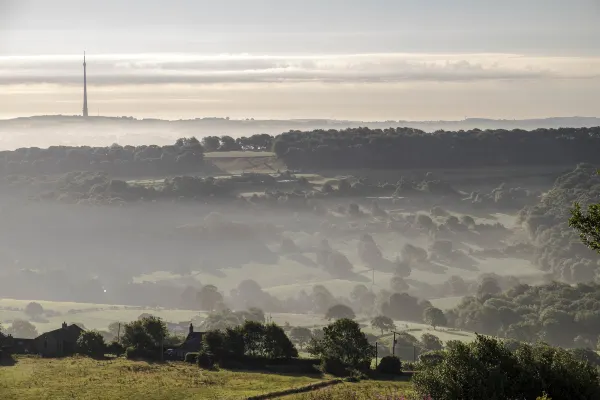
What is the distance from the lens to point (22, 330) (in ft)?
548

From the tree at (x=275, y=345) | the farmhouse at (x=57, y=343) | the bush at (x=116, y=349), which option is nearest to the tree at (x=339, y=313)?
the farmhouse at (x=57, y=343)

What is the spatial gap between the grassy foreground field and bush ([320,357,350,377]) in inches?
117

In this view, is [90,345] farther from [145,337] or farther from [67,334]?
Answer: [145,337]

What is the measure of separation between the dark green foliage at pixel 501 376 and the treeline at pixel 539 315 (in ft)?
328

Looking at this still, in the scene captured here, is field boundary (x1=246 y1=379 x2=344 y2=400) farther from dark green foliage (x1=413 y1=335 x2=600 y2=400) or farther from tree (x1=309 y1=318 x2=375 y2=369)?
dark green foliage (x1=413 y1=335 x2=600 y2=400)

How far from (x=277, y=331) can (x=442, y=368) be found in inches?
1327

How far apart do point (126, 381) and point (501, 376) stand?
1267 inches

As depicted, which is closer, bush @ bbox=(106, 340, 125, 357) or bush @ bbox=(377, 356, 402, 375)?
bush @ bbox=(377, 356, 402, 375)

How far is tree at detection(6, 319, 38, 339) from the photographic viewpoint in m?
163

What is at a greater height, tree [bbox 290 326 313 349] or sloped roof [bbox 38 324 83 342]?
sloped roof [bbox 38 324 83 342]

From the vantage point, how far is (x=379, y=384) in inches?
2761

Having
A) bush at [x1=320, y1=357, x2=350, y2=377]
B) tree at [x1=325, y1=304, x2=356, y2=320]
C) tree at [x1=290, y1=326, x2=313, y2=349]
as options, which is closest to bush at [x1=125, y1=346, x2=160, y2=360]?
bush at [x1=320, y1=357, x2=350, y2=377]

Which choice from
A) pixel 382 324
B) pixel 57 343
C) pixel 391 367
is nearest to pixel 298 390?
pixel 391 367

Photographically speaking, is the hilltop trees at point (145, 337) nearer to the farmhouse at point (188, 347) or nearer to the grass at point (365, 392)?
the farmhouse at point (188, 347)
